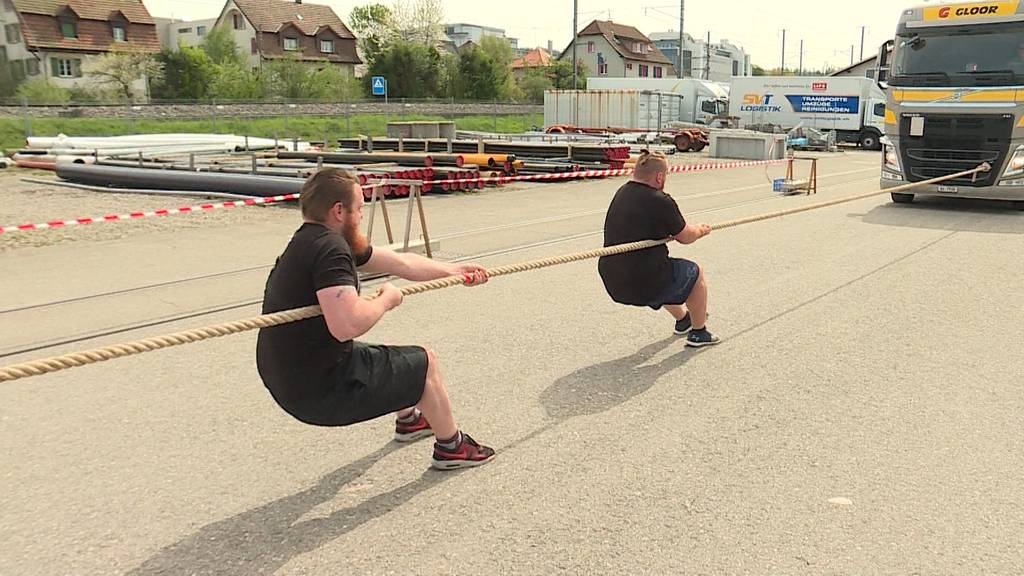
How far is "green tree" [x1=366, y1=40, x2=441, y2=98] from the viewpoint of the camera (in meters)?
65.8

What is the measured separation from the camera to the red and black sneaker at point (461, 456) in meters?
4.03

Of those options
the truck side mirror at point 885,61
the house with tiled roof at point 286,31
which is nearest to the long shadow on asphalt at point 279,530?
the truck side mirror at point 885,61

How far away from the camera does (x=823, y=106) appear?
41.5 metres

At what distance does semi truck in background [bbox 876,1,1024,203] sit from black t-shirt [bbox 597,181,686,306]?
974cm

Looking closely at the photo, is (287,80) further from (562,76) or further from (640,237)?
(640,237)

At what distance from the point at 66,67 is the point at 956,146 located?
207ft

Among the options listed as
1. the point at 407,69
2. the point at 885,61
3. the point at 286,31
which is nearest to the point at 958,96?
the point at 885,61

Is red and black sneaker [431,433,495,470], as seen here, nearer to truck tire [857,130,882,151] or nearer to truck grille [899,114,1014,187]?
truck grille [899,114,1014,187]

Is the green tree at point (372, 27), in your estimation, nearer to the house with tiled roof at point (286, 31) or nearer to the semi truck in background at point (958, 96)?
the house with tiled roof at point (286, 31)

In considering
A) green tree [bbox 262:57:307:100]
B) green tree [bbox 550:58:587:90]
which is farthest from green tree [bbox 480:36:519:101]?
green tree [bbox 262:57:307:100]

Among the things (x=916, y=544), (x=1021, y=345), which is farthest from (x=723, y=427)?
(x=1021, y=345)

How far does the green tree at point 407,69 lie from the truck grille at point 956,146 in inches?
2203

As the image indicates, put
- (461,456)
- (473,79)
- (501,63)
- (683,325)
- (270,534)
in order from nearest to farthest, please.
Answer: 1. (270,534)
2. (461,456)
3. (683,325)
4. (473,79)
5. (501,63)

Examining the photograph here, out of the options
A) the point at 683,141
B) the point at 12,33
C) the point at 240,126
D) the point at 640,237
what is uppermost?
the point at 12,33
